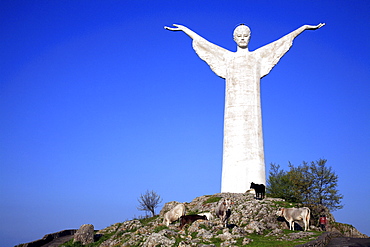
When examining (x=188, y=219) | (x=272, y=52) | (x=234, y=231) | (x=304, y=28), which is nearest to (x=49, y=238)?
(x=188, y=219)

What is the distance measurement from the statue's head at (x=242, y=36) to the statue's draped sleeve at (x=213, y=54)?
1.41 meters

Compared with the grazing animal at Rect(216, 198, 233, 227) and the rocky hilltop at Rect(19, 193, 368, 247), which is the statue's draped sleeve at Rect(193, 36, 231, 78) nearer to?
the rocky hilltop at Rect(19, 193, 368, 247)

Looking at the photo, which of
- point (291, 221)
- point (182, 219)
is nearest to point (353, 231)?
point (291, 221)

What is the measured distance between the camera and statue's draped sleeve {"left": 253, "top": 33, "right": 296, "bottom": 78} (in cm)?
4381

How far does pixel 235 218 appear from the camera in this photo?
105 feet

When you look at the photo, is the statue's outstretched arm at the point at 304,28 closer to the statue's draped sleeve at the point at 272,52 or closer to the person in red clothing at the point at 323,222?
the statue's draped sleeve at the point at 272,52

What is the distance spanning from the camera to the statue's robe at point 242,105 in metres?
41.2

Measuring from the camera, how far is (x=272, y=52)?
144 ft

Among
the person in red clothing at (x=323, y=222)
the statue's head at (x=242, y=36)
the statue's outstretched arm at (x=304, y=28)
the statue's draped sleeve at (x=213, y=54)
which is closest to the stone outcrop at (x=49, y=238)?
the statue's draped sleeve at (x=213, y=54)

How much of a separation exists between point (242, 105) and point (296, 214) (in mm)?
14723

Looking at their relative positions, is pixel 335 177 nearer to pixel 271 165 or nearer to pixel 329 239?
pixel 271 165

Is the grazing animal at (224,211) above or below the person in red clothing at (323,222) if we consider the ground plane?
below

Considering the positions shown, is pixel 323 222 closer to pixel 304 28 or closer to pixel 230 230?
pixel 230 230

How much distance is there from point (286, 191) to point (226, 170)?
539 cm
